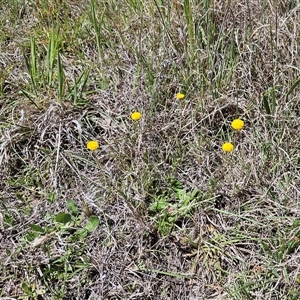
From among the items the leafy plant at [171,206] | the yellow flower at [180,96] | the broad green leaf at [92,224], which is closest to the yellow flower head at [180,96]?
the yellow flower at [180,96]

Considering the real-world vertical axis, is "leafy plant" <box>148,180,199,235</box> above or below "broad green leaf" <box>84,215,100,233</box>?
below

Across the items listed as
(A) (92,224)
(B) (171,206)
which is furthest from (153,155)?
(A) (92,224)

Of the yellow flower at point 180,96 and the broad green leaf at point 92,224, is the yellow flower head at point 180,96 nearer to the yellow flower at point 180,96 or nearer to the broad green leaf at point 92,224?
the yellow flower at point 180,96

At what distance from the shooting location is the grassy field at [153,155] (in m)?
1.41

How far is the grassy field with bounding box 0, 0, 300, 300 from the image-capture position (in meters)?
1.41

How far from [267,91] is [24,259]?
1.00m

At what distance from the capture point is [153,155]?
1633 millimetres

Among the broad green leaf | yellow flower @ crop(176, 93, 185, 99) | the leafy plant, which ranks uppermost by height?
yellow flower @ crop(176, 93, 185, 99)

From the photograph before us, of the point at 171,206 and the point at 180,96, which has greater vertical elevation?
the point at 180,96

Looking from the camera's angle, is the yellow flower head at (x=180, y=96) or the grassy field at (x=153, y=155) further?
the yellow flower head at (x=180, y=96)

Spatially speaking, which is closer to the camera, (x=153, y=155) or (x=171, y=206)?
(x=171, y=206)

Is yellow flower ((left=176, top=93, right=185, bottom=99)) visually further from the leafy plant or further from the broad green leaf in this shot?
the broad green leaf

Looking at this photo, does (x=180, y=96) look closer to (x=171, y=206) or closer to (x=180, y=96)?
(x=180, y=96)

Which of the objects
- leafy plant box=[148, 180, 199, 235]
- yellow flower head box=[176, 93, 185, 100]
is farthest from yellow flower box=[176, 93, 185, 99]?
leafy plant box=[148, 180, 199, 235]
